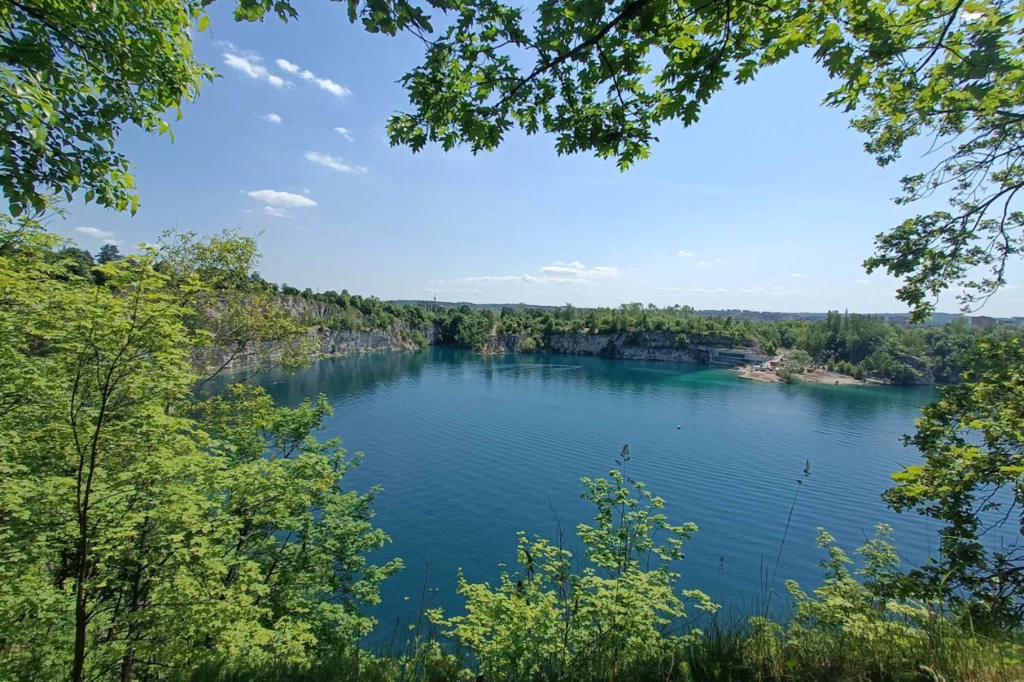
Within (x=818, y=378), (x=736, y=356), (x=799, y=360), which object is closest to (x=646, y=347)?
(x=736, y=356)

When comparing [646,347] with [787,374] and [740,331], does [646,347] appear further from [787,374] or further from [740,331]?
[787,374]

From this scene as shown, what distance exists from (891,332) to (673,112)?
322ft

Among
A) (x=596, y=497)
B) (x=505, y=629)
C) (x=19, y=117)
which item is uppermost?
(x=19, y=117)

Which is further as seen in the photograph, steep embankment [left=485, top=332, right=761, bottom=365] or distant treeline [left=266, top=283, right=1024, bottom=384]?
steep embankment [left=485, top=332, right=761, bottom=365]

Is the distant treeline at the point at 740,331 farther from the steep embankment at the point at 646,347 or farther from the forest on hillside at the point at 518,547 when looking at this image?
the forest on hillside at the point at 518,547

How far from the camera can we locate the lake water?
16.1 m

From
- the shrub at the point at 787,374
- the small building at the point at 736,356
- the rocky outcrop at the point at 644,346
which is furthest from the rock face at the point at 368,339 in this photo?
the shrub at the point at 787,374

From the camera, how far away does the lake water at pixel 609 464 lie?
16125 mm

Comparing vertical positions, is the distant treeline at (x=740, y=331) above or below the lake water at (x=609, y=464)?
above

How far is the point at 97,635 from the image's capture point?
16.7 ft

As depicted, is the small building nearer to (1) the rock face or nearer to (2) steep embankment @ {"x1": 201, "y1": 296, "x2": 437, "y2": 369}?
(1) the rock face

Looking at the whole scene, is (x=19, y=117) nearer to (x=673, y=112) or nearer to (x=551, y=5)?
(x=551, y=5)

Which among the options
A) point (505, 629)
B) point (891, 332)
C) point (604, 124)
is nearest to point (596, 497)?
point (505, 629)

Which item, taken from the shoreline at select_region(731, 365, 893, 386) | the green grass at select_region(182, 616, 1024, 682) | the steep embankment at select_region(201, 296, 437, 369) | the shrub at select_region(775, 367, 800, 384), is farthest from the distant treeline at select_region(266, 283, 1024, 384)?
the green grass at select_region(182, 616, 1024, 682)
